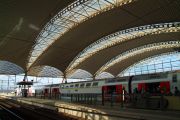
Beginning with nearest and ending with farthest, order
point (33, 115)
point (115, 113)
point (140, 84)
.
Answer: point (115, 113) → point (33, 115) → point (140, 84)

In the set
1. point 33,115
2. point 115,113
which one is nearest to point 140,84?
point 33,115

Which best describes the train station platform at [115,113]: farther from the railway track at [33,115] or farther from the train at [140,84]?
the train at [140,84]

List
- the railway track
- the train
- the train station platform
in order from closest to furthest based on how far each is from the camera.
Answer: the train station platform, the railway track, the train

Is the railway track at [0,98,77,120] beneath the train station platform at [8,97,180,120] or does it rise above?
beneath

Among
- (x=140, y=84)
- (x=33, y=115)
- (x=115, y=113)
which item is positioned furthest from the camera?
(x=140, y=84)

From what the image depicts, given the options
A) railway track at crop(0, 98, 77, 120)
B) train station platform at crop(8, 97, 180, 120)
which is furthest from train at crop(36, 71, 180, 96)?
railway track at crop(0, 98, 77, 120)

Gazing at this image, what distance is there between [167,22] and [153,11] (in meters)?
5.84

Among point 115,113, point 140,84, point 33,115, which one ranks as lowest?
point 33,115

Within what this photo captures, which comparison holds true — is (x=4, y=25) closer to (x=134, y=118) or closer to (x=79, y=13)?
(x=79, y=13)

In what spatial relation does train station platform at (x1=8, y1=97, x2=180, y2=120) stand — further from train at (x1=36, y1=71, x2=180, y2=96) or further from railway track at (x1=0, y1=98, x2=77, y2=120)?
train at (x1=36, y1=71, x2=180, y2=96)

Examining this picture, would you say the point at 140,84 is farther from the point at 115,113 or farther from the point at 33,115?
the point at 115,113

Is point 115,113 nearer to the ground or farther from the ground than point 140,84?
nearer to the ground

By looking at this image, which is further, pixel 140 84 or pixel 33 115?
pixel 140 84

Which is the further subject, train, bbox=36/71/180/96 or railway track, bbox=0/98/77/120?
train, bbox=36/71/180/96
